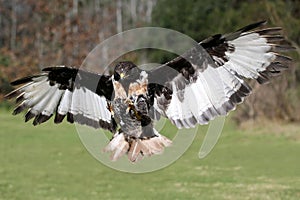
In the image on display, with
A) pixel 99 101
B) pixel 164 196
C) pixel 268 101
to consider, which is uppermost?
pixel 268 101

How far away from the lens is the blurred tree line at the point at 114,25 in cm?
1981

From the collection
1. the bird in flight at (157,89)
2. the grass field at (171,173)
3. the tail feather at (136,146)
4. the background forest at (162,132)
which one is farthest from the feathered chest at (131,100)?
the grass field at (171,173)

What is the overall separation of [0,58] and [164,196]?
2764cm

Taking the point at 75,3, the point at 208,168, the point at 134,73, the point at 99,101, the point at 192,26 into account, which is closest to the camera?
the point at 134,73

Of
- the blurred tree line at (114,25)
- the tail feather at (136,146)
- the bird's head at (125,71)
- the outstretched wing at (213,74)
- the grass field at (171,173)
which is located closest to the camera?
the bird's head at (125,71)

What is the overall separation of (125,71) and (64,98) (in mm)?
1301

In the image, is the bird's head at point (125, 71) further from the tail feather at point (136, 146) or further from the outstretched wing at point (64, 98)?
the outstretched wing at point (64, 98)

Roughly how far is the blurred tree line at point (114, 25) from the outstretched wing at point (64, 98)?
14197mm

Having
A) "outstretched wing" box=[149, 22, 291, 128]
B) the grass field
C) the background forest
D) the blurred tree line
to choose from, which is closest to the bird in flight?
"outstretched wing" box=[149, 22, 291, 128]

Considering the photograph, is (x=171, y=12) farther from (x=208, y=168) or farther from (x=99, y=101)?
(x=99, y=101)

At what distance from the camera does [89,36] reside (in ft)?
123

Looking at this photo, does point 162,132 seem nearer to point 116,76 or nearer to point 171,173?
point 116,76

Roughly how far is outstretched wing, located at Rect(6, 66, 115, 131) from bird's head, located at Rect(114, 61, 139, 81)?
893 mm

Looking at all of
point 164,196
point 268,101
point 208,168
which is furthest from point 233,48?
point 268,101
